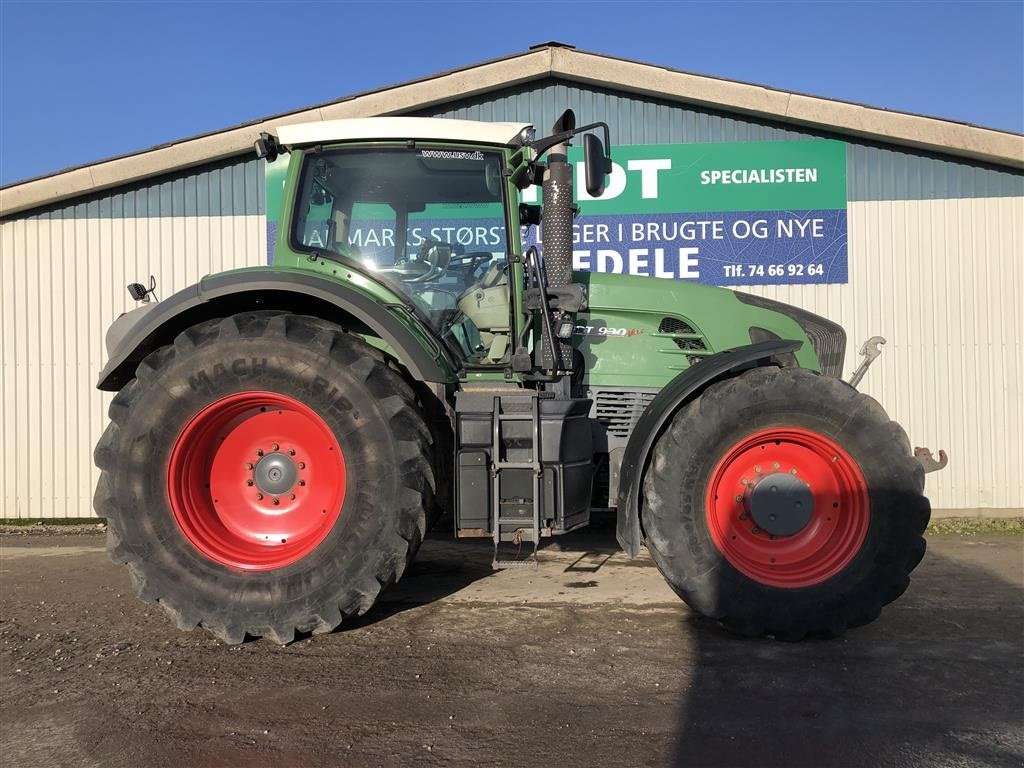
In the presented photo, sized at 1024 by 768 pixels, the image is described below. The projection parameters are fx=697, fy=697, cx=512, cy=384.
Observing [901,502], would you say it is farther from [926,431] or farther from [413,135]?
[926,431]

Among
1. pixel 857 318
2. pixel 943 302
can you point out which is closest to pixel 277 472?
pixel 857 318

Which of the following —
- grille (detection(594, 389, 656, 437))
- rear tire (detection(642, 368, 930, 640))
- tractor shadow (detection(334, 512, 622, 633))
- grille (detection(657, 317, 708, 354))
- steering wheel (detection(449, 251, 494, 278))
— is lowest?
tractor shadow (detection(334, 512, 622, 633))

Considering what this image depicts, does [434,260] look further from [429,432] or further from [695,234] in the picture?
[695,234]

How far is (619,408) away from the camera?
12.9ft

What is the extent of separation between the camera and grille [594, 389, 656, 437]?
12.9 feet

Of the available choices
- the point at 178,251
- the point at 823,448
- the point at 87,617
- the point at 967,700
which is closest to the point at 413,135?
the point at 823,448

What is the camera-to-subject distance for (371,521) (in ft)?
10.2

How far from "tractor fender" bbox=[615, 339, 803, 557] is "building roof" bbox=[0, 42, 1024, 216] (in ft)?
13.0

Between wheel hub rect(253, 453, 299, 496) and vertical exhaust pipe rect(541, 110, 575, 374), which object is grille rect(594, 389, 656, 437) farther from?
wheel hub rect(253, 453, 299, 496)

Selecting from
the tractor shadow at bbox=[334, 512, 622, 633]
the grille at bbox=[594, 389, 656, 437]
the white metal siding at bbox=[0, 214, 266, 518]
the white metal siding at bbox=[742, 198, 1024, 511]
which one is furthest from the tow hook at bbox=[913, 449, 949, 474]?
the white metal siding at bbox=[0, 214, 266, 518]

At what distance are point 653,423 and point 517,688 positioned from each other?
1327mm

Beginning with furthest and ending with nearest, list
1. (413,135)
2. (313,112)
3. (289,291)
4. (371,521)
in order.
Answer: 1. (313,112)
2. (413,135)
3. (289,291)
4. (371,521)

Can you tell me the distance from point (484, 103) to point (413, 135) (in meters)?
3.53

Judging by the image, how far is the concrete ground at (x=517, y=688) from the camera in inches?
89.9
